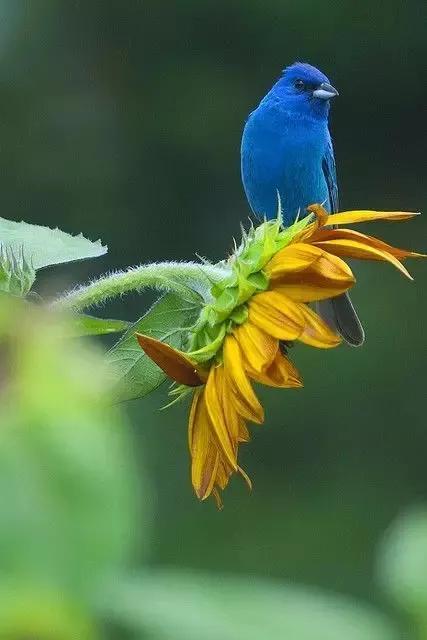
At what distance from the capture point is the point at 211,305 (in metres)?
0.75

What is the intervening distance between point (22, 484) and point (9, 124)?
5467 mm

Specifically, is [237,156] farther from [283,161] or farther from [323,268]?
[323,268]

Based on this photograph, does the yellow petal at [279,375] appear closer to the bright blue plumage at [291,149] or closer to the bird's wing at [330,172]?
the bright blue plumage at [291,149]

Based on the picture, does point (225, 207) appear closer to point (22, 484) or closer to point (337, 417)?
point (337, 417)

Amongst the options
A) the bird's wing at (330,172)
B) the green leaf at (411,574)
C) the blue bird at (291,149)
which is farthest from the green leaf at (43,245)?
the bird's wing at (330,172)

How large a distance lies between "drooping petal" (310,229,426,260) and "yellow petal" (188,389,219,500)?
10cm

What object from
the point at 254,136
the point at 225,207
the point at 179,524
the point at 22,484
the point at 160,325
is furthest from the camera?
the point at 225,207

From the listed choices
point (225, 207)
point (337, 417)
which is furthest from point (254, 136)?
point (337, 417)

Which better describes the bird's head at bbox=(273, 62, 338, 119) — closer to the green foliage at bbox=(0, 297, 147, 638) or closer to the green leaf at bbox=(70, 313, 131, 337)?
the green leaf at bbox=(70, 313, 131, 337)

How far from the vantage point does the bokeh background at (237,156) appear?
207 inches

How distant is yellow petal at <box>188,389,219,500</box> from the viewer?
638 millimetres

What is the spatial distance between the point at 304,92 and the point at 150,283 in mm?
1520

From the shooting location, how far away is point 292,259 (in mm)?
668

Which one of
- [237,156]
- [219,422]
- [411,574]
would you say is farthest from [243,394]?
[237,156]
